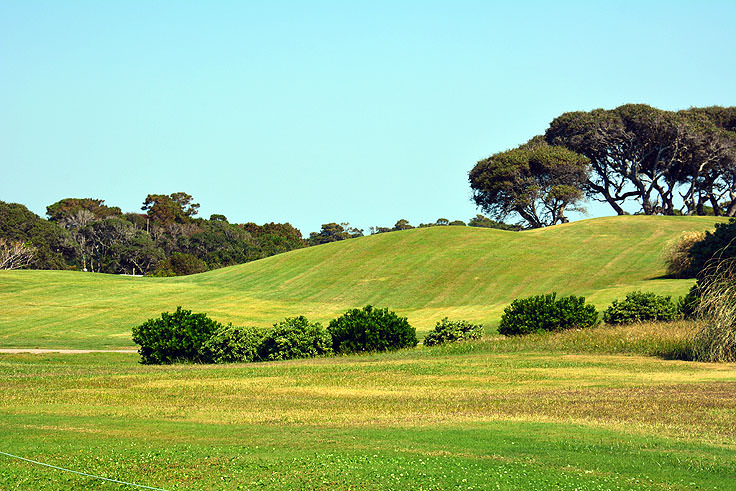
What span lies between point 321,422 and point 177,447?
9.49 ft

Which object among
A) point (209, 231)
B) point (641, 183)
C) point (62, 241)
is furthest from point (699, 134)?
point (62, 241)

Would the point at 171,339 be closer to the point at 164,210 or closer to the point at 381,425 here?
the point at 381,425

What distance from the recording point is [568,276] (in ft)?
161

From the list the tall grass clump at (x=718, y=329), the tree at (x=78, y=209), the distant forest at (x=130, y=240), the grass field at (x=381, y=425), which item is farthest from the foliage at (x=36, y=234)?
the tall grass clump at (x=718, y=329)

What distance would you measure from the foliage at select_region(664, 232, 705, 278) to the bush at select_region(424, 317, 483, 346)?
18.1 metres

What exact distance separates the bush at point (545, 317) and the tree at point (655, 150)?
65.0m

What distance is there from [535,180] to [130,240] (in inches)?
1896

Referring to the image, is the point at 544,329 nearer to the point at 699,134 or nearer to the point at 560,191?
the point at 560,191

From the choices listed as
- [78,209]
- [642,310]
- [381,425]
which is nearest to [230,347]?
[381,425]

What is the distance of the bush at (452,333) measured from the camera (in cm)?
2633

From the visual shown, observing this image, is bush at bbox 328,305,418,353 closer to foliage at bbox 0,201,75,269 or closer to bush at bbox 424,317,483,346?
bush at bbox 424,317,483,346

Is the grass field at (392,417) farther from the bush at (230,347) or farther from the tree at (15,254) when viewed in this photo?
the tree at (15,254)

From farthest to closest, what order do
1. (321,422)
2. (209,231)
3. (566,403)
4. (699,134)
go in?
(209,231), (699,134), (566,403), (321,422)

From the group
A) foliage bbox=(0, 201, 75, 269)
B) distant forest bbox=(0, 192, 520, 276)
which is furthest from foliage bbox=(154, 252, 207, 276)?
foliage bbox=(0, 201, 75, 269)
